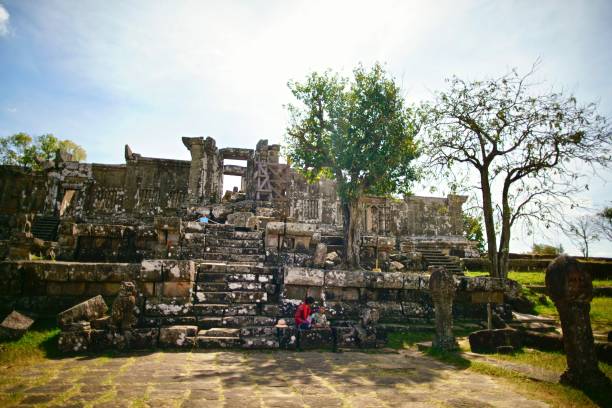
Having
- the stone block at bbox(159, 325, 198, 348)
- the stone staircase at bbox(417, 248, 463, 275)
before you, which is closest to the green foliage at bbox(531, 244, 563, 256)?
the stone staircase at bbox(417, 248, 463, 275)

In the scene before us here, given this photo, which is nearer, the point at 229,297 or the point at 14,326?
the point at 14,326

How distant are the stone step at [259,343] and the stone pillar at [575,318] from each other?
410cm

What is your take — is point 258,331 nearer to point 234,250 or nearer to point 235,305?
point 235,305

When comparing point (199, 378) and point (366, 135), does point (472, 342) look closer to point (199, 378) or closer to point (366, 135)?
point (199, 378)

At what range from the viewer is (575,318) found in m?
4.25

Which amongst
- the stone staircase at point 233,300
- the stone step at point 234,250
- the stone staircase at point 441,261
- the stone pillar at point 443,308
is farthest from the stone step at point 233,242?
the stone staircase at point 441,261

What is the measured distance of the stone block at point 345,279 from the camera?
7553 millimetres

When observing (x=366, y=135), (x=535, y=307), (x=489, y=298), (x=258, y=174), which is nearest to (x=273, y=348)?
(x=489, y=298)

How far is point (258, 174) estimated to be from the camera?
70.6ft

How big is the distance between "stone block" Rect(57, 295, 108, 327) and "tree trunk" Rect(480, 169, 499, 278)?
12.0 metres

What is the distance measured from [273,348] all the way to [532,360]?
419 centimetres

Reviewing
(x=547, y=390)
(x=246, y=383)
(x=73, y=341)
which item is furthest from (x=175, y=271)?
(x=547, y=390)

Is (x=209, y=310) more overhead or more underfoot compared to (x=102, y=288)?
more underfoot

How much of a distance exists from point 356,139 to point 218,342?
303 inches
